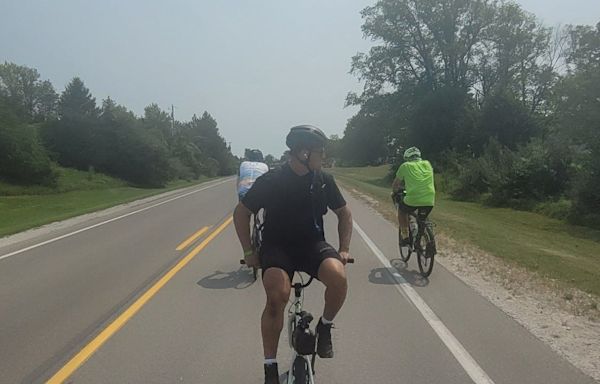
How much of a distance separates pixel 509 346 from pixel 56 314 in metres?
5.15

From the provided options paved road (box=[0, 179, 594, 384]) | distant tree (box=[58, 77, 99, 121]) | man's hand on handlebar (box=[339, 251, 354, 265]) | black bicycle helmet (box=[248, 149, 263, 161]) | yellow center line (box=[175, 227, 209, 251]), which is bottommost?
yellow center line (box=[175, 227, 209, 251])

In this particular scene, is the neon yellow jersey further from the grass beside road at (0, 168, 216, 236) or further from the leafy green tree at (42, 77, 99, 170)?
the leafy green tree at (42, 77, 99, 170)

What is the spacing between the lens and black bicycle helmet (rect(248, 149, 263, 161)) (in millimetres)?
10180

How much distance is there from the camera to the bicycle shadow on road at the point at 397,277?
8.61 metres

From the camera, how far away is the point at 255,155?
401 inches

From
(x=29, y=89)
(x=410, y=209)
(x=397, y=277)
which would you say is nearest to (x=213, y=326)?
(x=397, y=277)

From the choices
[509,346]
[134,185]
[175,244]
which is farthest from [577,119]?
[134,185]

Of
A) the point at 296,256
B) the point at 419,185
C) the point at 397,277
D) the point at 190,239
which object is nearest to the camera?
the point at 296,256

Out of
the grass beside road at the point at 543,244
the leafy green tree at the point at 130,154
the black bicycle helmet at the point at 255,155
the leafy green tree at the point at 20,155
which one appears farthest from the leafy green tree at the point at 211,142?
the black bicycle helmet at the point at 255,155

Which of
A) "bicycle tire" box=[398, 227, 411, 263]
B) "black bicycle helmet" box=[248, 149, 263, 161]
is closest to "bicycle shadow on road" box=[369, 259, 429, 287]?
"bicycle tire" box=[398, 227, 411, 263]

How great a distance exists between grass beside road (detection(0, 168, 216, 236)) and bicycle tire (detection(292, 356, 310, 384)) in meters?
14.0

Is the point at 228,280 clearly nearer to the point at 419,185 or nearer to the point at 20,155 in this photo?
the point at 419,185

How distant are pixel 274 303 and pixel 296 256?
1.54 ft

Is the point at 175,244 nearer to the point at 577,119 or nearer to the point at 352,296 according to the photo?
the point at 352,296
